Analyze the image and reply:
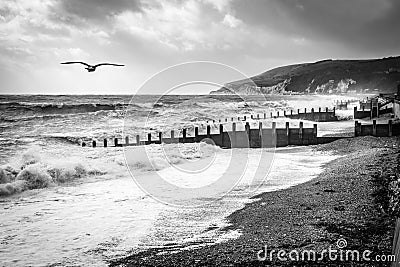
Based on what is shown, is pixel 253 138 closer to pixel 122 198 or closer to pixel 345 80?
pixel 122 198

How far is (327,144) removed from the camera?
16.1 metres

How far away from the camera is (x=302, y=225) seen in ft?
17.6

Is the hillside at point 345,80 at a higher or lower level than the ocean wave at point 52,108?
higher

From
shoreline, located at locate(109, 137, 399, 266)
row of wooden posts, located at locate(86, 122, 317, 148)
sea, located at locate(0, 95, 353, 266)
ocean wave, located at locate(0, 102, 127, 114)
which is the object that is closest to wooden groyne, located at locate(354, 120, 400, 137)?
row of wooden posts, located at locate(86, 122, 317, 148)

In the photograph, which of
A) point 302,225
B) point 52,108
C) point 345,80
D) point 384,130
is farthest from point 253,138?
point 345,80

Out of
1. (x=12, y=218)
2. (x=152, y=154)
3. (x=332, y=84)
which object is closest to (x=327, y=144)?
(x=152, y=154)

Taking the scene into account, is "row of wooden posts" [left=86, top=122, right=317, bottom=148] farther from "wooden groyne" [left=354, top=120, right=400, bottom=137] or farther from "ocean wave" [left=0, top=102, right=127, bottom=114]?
"ocean wave" [left=0, top=102, right=127, bottom=114]

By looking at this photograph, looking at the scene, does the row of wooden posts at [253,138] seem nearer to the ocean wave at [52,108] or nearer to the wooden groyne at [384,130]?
the wooden groyne at [384,130]

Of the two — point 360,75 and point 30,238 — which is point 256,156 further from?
point 360,75

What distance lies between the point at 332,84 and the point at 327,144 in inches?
6109

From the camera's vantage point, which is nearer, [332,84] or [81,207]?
[81,207]

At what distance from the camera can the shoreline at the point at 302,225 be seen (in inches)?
173

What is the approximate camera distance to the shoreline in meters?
4.39

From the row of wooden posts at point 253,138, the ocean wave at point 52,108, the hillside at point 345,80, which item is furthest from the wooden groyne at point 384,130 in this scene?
the hillside at point 345,80
